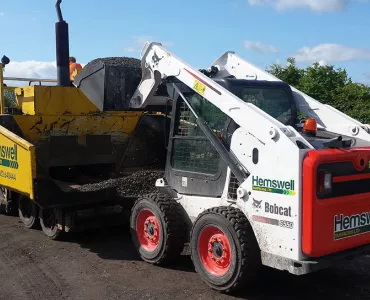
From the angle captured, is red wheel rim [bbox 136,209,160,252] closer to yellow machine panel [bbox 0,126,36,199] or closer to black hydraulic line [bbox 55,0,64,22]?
yellow machine panel [bbox 0,126,36,199]

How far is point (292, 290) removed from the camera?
15.8 feet

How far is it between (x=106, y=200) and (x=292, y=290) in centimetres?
277

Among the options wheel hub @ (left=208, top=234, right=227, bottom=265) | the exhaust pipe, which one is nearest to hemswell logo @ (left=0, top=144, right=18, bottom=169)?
the exhaust pipe

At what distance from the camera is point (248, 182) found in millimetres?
4492

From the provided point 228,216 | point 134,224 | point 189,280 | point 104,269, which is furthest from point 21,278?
point 228,216

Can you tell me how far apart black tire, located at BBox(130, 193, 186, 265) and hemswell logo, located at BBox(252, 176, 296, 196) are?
1.22 meters

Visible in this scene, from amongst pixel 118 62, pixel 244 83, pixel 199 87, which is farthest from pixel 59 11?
pixel 244 83

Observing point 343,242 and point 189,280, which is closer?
point 343,242

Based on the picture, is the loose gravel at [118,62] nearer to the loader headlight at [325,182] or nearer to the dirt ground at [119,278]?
the dirt ground at [119,278]

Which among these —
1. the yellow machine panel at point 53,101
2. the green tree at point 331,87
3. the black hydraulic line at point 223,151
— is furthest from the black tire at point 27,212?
the green tree at point 331,87

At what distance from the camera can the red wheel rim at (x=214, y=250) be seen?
467 centimetres

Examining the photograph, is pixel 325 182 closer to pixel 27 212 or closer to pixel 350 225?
pixel 350 225

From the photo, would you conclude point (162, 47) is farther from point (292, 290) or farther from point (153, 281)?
point (292, 290)

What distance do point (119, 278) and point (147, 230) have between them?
684 mm
